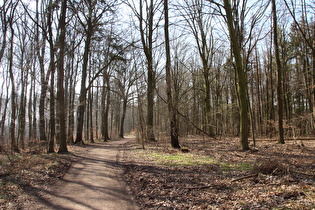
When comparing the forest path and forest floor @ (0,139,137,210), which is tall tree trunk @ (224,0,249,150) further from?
the forest path

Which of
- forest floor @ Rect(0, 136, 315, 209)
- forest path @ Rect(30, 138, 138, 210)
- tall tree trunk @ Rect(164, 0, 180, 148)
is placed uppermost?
tall tree trunk @ Rect(164, 0, 180, 148)

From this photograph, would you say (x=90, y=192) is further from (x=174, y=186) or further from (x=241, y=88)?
(x=241, y=88)

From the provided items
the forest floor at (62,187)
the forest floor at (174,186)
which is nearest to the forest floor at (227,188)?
the forest floor at (174,186)

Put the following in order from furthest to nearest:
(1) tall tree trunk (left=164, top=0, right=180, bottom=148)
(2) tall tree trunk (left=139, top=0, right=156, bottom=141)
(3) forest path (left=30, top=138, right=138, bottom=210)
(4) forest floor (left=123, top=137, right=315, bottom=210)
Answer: (2) tall tree trunk (left=139, top=0, right=156, bottom=141), (1) tall tree trunk (left=164, top=0, right=180, bottom=148), (3) forest path (left=30, top=138, right=138, bottom=210), (4) forest floor (left=123, top=137, right=315, bottom=210)

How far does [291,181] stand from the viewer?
4988 millimetres

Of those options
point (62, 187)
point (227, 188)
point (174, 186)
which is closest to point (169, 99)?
point (174, 186)

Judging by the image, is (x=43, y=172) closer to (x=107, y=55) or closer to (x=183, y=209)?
(x=183, y=209)

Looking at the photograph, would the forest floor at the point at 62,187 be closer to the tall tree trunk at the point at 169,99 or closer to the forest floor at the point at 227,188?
the forest floor at the point at 227,188

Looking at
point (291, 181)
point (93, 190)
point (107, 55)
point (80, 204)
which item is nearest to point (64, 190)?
point (93, 190)

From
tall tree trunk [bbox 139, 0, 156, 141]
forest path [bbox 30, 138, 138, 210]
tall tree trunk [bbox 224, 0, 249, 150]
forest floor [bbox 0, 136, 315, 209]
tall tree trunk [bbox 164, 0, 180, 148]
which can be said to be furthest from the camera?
tall tree trunk [bbox 139, 0, 156, 141]

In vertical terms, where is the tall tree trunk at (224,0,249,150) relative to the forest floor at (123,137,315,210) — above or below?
above

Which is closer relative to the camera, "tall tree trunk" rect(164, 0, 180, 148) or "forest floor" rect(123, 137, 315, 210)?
"forest floor" rect(123, 137, 315, 210)

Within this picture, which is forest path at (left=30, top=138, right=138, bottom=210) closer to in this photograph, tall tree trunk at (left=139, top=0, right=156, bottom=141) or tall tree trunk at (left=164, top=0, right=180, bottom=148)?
tall tree trunk at (left=164, top=0, right=180, bottom=148)

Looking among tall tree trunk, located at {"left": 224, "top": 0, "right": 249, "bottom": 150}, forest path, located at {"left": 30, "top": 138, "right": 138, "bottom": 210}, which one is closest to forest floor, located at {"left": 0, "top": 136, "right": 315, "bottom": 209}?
forest path, located at {"left": 30, "top": 138, "right": 138, "bottom": 210}
